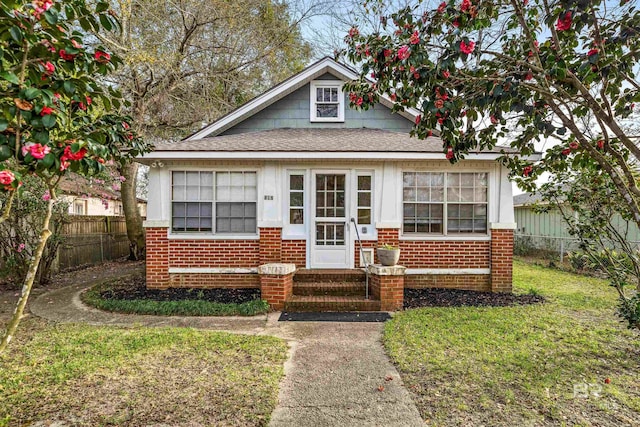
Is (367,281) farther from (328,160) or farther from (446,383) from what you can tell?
(446,383)

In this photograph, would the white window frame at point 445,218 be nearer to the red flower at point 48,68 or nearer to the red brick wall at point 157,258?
the red brick wall at point 157,258

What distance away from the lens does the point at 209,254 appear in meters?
7.84

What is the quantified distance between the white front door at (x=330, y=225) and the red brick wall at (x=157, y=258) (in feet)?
10.6

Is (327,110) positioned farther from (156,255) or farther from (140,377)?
(140,377)

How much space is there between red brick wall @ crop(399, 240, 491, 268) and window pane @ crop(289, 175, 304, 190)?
8.54 feet

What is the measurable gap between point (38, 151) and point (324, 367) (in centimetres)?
339

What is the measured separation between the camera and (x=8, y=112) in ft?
7.21

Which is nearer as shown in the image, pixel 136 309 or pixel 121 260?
pixel 136 309

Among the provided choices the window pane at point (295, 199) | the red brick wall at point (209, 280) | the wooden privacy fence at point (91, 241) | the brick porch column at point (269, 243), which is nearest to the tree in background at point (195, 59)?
the wooden privacy fence at point (91, 241)

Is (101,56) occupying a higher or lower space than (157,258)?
higher

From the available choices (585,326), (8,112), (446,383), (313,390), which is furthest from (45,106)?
(585,326)

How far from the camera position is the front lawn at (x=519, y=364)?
316 cm

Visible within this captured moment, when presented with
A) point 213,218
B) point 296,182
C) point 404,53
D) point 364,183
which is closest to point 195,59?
point 213,218

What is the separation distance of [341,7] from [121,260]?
12.2m
